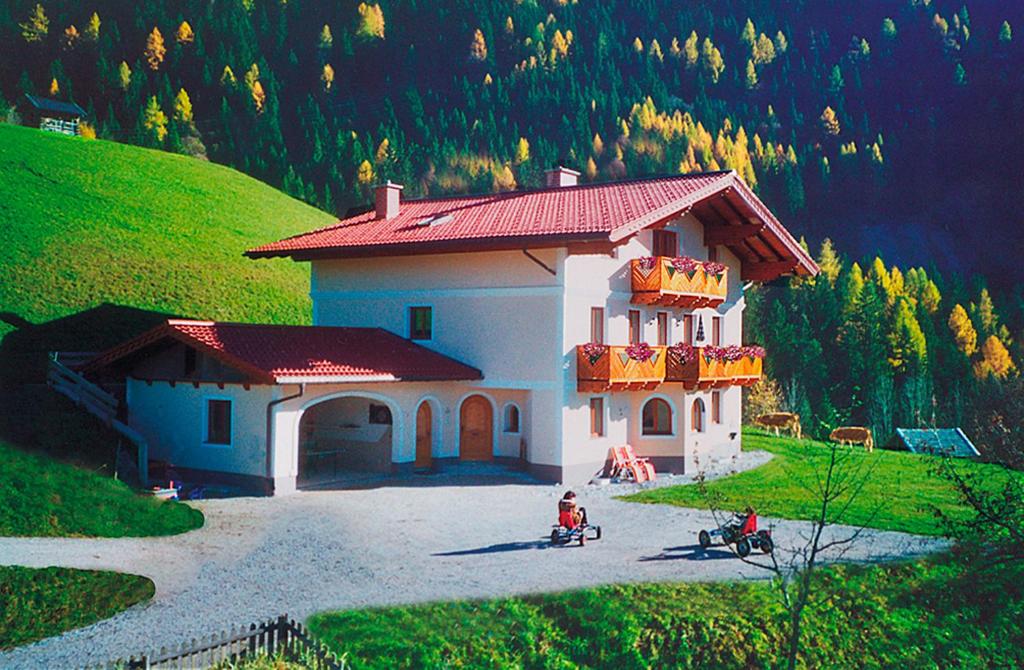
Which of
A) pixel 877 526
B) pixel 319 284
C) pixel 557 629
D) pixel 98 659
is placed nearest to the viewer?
pixel 98 659

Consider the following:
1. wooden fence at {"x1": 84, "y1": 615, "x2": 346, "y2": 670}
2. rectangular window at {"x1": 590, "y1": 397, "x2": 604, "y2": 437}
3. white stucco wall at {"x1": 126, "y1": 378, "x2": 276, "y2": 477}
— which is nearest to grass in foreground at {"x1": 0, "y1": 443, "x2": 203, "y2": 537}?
white stucco wall at {"x1": 126, "y1": 378, "x2": 276, "y2": 477}

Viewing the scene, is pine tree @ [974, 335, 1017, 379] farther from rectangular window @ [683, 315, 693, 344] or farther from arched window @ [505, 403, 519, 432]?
arched window @ [505, 403, 519, 432]

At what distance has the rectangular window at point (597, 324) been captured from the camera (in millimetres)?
25797

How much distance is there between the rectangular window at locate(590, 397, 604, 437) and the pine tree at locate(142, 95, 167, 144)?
6254cm

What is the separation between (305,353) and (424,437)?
457cm

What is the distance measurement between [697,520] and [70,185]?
40.0 metres

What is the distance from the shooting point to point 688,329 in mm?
29578

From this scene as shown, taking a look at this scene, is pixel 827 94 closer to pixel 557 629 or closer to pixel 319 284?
pixel 319 284


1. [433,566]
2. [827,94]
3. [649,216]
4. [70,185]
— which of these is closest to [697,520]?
[433,566]

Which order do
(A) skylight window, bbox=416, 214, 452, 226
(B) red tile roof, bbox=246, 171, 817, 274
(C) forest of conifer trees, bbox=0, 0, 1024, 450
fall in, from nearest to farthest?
(B) red tile roof, bbox=246, 171, 817, 274, (A) skylight window, bbox=416, 214, 452, 226, (C) forest of conifer trees, bbox=0, 0, 1024, 450

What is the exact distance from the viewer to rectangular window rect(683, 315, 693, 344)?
2941cm

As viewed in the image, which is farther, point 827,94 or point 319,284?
point 827,94

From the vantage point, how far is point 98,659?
1086 cm

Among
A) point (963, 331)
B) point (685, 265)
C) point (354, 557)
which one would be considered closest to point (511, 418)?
point (685, 265)
